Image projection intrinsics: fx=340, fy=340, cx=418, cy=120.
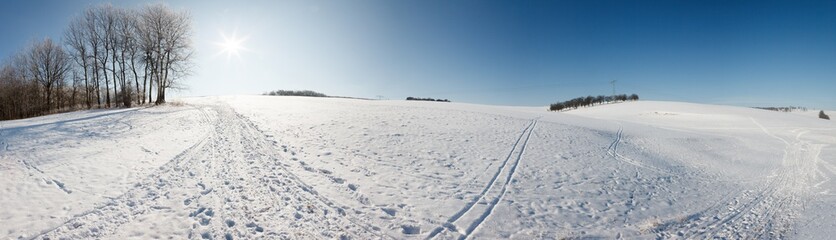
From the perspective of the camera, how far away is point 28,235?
5.82 metres

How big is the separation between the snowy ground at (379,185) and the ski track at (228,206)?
0.05m

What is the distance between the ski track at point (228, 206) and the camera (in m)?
6.28

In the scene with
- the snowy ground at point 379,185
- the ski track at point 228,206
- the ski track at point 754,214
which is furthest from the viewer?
the ski track at point 754,214

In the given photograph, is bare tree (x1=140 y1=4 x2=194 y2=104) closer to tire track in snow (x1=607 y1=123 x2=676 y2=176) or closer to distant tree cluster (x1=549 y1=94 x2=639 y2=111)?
tire track in snow (x1=607 y1=123 x2=676 y2=176)

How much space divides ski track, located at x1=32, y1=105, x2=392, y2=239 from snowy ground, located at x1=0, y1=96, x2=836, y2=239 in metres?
0.05

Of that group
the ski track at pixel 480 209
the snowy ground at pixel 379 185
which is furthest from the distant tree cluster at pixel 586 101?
the ski track at pixel 480 209

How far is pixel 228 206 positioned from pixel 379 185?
369cm

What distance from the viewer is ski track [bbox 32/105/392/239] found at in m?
6.28

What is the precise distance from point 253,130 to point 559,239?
14.9m

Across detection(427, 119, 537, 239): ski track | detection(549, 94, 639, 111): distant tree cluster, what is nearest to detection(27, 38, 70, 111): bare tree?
detection(427, 119, 537, 239): ski track

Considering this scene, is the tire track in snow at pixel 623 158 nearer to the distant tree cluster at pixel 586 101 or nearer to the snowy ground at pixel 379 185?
the snowy ground at pixel 379 185

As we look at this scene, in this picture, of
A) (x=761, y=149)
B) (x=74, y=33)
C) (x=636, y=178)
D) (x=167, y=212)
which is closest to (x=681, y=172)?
(x=636, y=178)

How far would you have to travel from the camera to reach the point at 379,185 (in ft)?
31.1

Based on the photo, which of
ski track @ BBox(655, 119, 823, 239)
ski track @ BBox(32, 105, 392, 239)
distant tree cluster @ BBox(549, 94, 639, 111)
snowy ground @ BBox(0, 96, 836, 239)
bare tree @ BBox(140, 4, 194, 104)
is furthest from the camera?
distant tree cluster @ BBox(549, 94, 639, 111)
